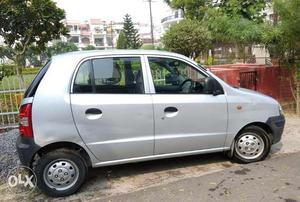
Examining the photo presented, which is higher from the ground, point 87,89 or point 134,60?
point 134,60

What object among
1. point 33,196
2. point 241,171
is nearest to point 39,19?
point 33,196

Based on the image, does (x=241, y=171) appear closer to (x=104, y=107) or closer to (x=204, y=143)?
(x=204, y=143)

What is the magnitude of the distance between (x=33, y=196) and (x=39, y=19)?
24.7 ft

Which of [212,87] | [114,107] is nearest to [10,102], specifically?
[114,107]

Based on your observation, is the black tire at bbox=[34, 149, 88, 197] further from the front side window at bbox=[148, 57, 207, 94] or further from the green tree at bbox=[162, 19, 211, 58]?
the green tree at bbox=[162, 19, 211, 58]

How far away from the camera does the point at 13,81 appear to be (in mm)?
7855

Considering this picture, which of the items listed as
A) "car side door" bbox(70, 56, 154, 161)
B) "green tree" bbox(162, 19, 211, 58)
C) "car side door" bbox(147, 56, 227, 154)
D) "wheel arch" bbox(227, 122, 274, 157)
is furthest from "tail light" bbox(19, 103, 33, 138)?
"green tree" bbox(162, 19, 211, 58)

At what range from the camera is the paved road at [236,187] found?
390cm

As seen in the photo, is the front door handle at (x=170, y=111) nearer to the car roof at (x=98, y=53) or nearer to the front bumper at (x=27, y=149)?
the car roof at (x=98, y=53)

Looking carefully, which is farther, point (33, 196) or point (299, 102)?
point (299, 102)

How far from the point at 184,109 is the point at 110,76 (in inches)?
41.5

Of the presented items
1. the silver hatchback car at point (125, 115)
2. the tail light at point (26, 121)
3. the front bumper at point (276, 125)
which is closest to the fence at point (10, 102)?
the silver hatchback car at point (125, 115)

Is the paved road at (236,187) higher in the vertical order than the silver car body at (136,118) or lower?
lower

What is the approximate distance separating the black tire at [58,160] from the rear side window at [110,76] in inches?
30.6
